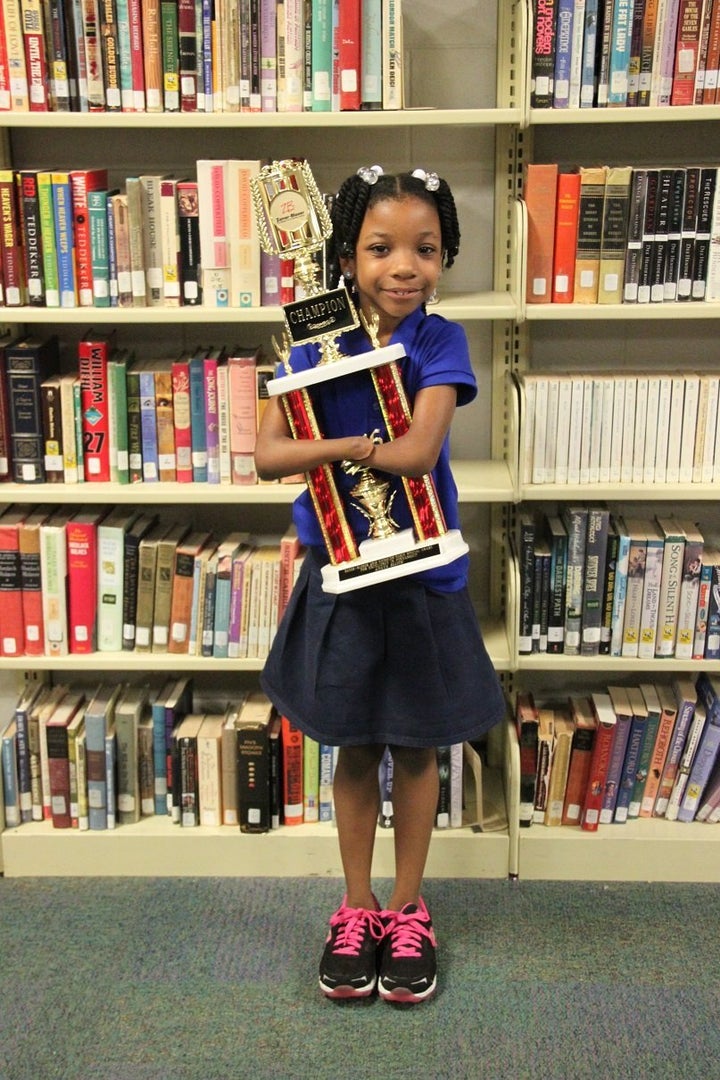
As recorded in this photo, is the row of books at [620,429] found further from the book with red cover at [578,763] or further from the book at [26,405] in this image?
the book at [26,405]

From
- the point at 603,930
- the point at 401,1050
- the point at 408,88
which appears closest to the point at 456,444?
the point at 408,88

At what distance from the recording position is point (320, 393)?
179 centimetres

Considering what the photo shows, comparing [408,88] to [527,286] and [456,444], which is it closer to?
[527,286]

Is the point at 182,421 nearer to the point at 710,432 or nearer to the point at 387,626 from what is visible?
the point at 387,626

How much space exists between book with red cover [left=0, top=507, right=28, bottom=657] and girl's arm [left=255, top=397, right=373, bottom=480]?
2.65 feet

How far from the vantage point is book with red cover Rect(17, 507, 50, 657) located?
93.7 inches

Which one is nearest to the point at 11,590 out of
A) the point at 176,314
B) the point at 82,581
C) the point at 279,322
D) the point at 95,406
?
the point at 82,581

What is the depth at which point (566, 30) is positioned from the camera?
6.88ft

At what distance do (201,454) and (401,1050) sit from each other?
3.79 ft

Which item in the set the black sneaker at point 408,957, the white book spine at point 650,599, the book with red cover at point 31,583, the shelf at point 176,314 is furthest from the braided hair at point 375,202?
the black sneaker at point 408,957

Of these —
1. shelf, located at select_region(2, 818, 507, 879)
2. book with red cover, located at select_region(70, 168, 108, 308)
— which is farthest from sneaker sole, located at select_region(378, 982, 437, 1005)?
book with red cover, located at select_region(70, 168, 108, 308)

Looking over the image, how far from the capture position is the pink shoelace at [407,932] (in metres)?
2.05

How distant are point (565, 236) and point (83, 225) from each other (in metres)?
0.90

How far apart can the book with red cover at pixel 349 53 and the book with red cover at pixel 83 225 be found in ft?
1.60
